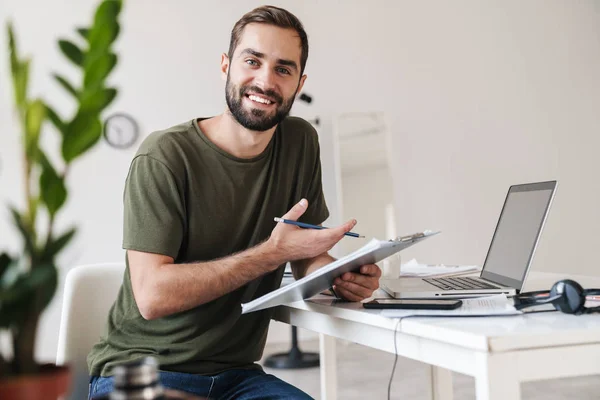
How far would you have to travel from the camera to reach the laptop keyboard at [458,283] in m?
1.51

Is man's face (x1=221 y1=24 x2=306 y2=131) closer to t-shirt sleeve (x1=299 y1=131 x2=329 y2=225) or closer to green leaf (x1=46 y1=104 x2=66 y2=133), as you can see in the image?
t-shirt sleeve (x1=299 y1=131 x2=329 y2=225)

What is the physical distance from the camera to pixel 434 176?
5.12 m

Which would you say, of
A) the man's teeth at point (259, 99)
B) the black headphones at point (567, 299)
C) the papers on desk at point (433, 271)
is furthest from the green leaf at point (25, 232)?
the papers on desk at point (433, 271)

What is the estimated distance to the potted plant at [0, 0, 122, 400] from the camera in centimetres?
48

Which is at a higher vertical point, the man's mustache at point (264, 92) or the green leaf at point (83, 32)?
the man's mustache at point (264, 92)

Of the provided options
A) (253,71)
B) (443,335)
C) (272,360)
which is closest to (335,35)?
(272,360)

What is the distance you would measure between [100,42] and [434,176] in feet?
15.6

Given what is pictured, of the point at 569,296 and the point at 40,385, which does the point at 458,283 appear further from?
the point at 40,385

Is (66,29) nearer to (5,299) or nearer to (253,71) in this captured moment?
(253,71)

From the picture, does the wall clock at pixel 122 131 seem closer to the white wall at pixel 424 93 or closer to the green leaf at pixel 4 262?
the white wall at pixel 424 93

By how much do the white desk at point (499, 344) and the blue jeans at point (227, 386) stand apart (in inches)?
11.7

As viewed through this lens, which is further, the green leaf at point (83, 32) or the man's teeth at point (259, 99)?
the man's teeth at point (259, 99)

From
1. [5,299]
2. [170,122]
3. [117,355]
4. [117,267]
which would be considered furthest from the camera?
[170,122]

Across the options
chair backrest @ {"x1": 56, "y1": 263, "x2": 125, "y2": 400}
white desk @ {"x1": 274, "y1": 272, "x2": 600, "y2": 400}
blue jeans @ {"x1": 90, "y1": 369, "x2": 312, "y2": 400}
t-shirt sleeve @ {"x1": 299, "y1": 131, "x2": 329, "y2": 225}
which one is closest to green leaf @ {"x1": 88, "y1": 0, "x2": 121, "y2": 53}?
white desk @ {"x1": 274, "y1": 272, "x2": 600, "y2": 400}
